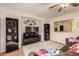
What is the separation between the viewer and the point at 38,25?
6.36ft

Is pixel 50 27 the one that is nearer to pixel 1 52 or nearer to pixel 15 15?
pixel 15 15

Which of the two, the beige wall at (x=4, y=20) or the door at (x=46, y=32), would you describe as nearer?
the beige wall at (x=4, y=20)

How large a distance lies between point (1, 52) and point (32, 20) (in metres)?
0.80

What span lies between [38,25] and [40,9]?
0.31 meters

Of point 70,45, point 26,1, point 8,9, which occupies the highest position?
point 26,1

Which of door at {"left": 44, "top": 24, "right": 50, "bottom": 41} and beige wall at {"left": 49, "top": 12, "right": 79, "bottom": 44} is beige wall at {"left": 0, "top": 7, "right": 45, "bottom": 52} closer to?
door at {"left": 44, "top": 24, "right": 50, "bottom": 41}

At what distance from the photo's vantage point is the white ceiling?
5.82ft

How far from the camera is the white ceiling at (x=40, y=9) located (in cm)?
178

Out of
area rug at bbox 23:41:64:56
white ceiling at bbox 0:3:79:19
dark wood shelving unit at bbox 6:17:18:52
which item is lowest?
area rug at bbox 23:41:64:56

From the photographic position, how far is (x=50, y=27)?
1.98 meters

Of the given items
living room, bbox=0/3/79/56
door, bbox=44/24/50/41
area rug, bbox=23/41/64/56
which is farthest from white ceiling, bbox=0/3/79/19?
area rug, bbox=23/41/64/56

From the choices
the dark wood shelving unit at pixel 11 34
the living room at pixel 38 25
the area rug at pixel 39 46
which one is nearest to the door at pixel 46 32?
the living room at pixel 38 25

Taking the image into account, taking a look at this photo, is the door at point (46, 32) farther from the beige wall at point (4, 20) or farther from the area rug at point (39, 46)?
the beige wall at point (4, 20)

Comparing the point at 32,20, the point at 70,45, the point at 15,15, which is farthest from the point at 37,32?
the point at 70,45
